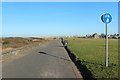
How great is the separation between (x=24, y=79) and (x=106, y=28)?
4.96 m

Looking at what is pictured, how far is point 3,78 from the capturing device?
25.4ft

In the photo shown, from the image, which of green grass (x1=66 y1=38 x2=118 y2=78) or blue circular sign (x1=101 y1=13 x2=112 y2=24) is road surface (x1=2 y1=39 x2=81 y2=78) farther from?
blue circular sign (x1=101 y1=13 x2=112 y2=24)

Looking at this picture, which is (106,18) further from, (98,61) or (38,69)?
(38,69)

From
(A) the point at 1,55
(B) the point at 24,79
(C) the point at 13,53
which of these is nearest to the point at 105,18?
(B) the point at 24,79

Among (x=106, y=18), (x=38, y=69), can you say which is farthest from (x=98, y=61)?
(x=38, y=69)

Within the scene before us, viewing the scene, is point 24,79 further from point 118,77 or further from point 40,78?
point 118,77

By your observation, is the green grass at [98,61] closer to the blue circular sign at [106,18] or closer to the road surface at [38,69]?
the road surface at [38,69]

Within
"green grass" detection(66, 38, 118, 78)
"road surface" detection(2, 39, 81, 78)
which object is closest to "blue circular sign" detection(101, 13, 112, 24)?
"green grass" detection(66, 38, 118, 78)

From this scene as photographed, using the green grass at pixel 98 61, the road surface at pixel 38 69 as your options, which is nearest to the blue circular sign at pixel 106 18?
the green grass at pixel 98 61

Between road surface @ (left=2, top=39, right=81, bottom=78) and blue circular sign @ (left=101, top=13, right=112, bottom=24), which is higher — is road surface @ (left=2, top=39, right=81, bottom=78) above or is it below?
below

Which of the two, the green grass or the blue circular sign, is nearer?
the green grass

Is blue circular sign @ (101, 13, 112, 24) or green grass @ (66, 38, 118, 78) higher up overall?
blue circular sign @ (101, 13, 112, 24)

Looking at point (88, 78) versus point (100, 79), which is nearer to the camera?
point (100, 79)

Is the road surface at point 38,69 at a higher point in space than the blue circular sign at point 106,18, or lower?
lower
